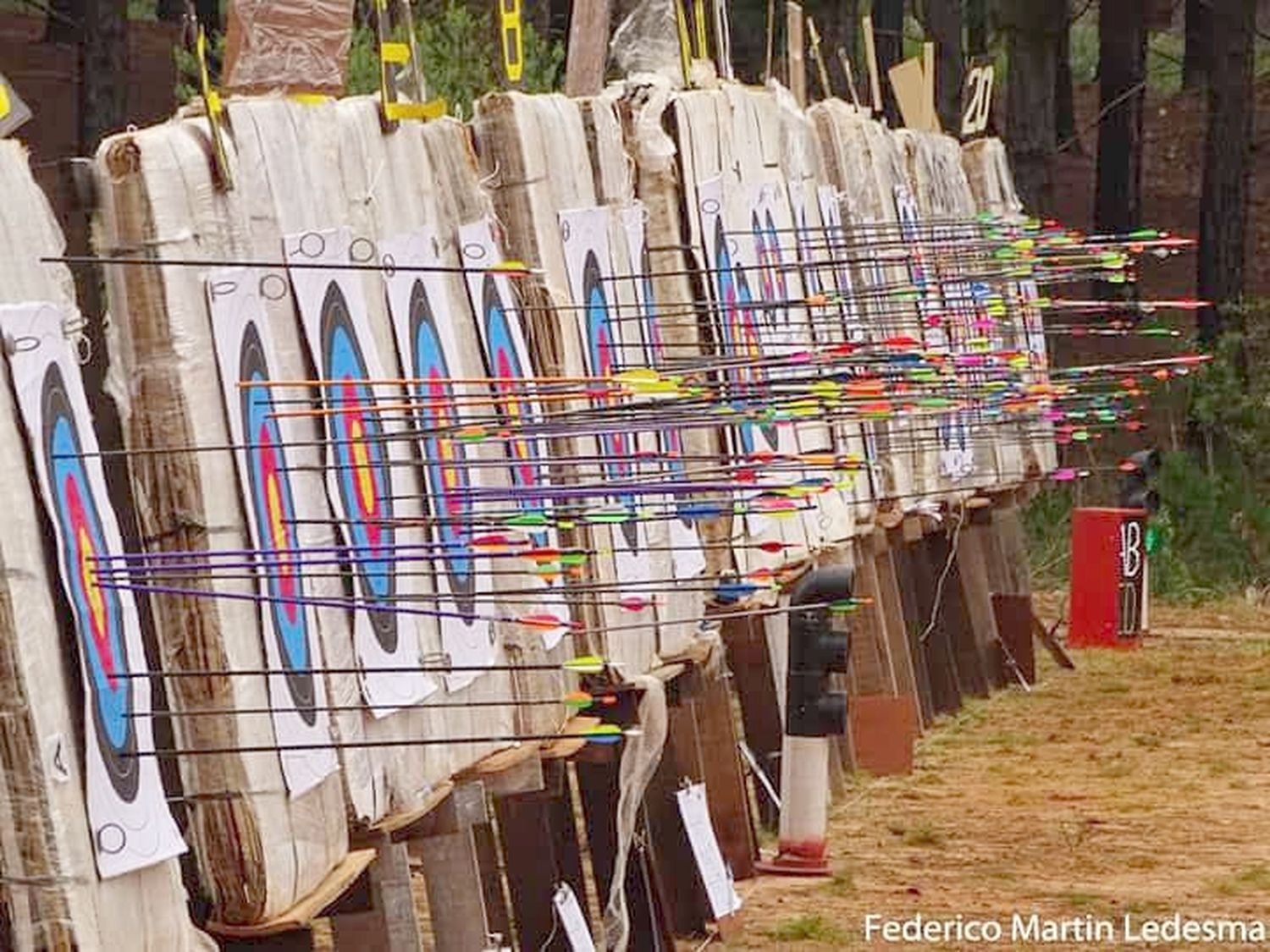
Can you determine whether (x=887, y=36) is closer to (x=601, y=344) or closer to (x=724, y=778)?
(x=724, y=778)

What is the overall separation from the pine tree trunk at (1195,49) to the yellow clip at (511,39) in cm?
2156

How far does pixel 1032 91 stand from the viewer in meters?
20.6

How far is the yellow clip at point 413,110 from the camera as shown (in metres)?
6.19

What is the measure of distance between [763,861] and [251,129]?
449 centimetres

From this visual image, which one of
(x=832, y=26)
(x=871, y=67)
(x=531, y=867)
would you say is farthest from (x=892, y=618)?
(x=832, y=26)

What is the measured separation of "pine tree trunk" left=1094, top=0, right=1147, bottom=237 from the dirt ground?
30.8ft

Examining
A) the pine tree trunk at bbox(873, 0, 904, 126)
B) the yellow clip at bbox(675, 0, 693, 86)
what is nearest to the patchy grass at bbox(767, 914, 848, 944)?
the yellow clip at bbox(675, 0, 693, 86)

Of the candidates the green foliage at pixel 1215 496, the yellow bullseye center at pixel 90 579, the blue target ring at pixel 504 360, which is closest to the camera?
the yellow bullseye center at pixel 90 579

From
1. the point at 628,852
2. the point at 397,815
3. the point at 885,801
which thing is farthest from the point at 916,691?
the point at 397,815

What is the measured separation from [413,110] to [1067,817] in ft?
15.9

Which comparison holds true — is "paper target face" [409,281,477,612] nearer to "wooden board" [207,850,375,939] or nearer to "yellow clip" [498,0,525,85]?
"wooden board" [207,850,375,939]

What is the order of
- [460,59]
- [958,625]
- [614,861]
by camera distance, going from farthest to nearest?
[460,59] < [958,625] < [614,861]

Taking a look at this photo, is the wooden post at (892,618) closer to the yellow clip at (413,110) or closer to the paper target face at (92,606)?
the yellow clip at (413,110)

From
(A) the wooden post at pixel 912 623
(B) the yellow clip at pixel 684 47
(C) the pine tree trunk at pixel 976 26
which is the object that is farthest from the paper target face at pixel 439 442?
(C) the pine tree trunk at pixel 976 26
